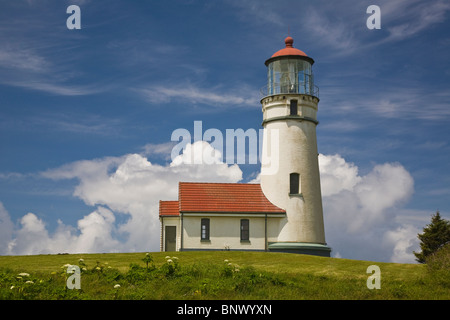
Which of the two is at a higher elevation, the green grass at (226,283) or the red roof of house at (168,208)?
the red roof of house at (168,208)

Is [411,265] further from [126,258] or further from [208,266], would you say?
[126,258]

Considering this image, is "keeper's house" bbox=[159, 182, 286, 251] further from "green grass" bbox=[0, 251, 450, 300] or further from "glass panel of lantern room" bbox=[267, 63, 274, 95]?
"green grass" bbox=[0, 251, 450, 300]

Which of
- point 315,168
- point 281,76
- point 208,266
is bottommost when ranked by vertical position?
point 208,266

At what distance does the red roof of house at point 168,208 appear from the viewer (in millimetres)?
35287

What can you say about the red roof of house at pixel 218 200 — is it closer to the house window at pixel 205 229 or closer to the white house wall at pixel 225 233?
the white house wall at pixel 225 233

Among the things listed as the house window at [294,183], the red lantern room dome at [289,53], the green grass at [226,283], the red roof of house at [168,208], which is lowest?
the green grass at [226,283]

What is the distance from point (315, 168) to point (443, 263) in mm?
14901

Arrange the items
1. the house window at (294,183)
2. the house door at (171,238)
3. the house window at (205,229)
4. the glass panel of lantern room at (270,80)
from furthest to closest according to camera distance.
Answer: the glass panel of lantern room at (270,80), the house door at (171,238), the house window at (294,183), the house window at (205,229)

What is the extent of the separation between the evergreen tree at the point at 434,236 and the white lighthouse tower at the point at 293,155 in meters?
8.53

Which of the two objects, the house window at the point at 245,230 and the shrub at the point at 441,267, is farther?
the house window at the point at 245,230

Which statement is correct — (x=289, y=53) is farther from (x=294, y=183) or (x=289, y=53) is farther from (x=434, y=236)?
(x=434, y=236)

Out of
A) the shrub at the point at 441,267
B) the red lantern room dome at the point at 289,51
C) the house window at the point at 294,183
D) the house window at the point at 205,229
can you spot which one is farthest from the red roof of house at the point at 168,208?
the shrub at the point at 441,267

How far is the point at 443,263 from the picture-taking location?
21.4 meters
